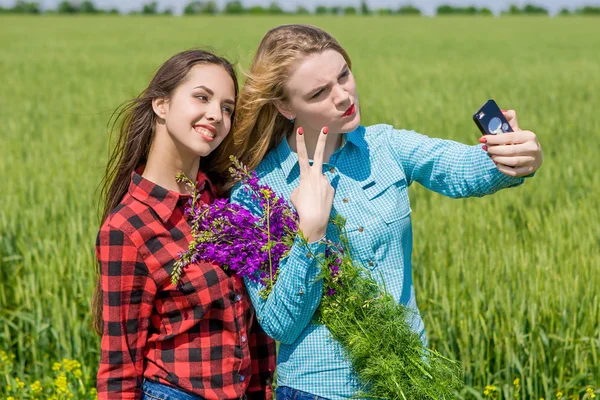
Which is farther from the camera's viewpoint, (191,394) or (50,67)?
(50,67)

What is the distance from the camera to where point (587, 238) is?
398 centimetres

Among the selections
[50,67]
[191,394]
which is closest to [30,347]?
[191,394]

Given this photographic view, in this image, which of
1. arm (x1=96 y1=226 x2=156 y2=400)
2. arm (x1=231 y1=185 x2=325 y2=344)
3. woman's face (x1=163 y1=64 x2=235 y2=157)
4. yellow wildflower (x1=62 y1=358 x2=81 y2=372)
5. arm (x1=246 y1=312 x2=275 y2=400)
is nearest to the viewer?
arm (x1=231 y1=185 x2=325 y2=344)

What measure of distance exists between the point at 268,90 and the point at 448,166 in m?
0.52

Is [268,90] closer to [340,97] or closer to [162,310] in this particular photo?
[340,97]

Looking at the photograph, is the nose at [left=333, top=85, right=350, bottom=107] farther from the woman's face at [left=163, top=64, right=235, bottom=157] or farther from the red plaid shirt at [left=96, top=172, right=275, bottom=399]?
the red plaid shirt at [left=96, top=172, right=275, bottom=399]

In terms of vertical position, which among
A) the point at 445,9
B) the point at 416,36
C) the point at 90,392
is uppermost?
the point at 445,9

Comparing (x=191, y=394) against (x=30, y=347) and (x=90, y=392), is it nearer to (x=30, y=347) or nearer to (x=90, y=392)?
(x=90, y=392)

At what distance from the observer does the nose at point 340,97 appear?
1803 millimetres

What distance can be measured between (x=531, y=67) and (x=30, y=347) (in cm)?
1454

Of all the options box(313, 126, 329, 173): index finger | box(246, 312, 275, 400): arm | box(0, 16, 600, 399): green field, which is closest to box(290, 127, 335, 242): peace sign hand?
box(313, 126, 329, 173): index finger

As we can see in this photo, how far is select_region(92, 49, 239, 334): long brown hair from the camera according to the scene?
6.38 feet

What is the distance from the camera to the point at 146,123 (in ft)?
6.61

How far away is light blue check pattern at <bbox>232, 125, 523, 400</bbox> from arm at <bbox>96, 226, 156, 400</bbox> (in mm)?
280
